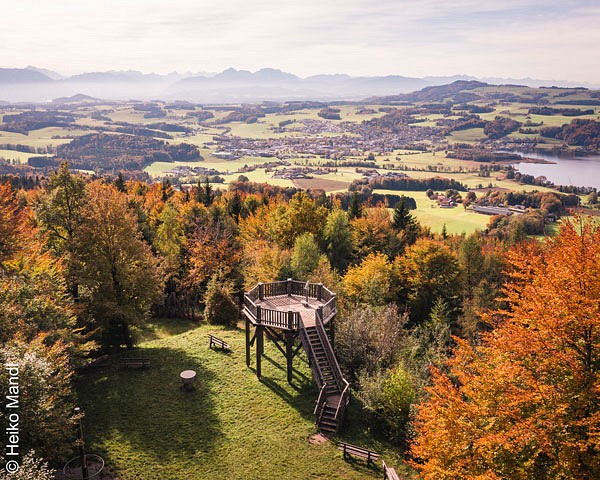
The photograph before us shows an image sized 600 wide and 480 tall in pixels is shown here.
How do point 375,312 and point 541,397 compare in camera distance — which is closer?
point 541,397

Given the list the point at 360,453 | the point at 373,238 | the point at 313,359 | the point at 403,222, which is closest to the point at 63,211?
the point at 313,359

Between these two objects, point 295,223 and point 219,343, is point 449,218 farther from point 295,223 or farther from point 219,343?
point 219,343

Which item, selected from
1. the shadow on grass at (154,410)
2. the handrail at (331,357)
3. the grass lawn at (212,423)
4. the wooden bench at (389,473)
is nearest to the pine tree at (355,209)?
the grass lawn at (212,423)

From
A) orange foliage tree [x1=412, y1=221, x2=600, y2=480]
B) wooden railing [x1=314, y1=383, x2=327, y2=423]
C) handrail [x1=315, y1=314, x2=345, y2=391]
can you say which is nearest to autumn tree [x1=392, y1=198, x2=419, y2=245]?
handrail [x1=315, y1=314, x2=345, y2=391]

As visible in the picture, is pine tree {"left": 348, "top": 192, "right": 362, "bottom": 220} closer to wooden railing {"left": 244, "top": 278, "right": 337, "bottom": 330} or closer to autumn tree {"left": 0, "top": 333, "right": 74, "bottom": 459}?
wooden railing {"left": 244, "top": 278, "right": 337, "bottom": 330}

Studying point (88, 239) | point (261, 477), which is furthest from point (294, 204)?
point (261, 477)

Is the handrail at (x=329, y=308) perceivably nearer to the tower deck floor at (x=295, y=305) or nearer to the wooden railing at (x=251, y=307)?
the tower deck floor at (x=295, y=305)

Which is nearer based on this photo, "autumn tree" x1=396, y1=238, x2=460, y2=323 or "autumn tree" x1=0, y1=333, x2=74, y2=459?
"autumn tree" x1=0, y1=333, x2=74, y2=459
